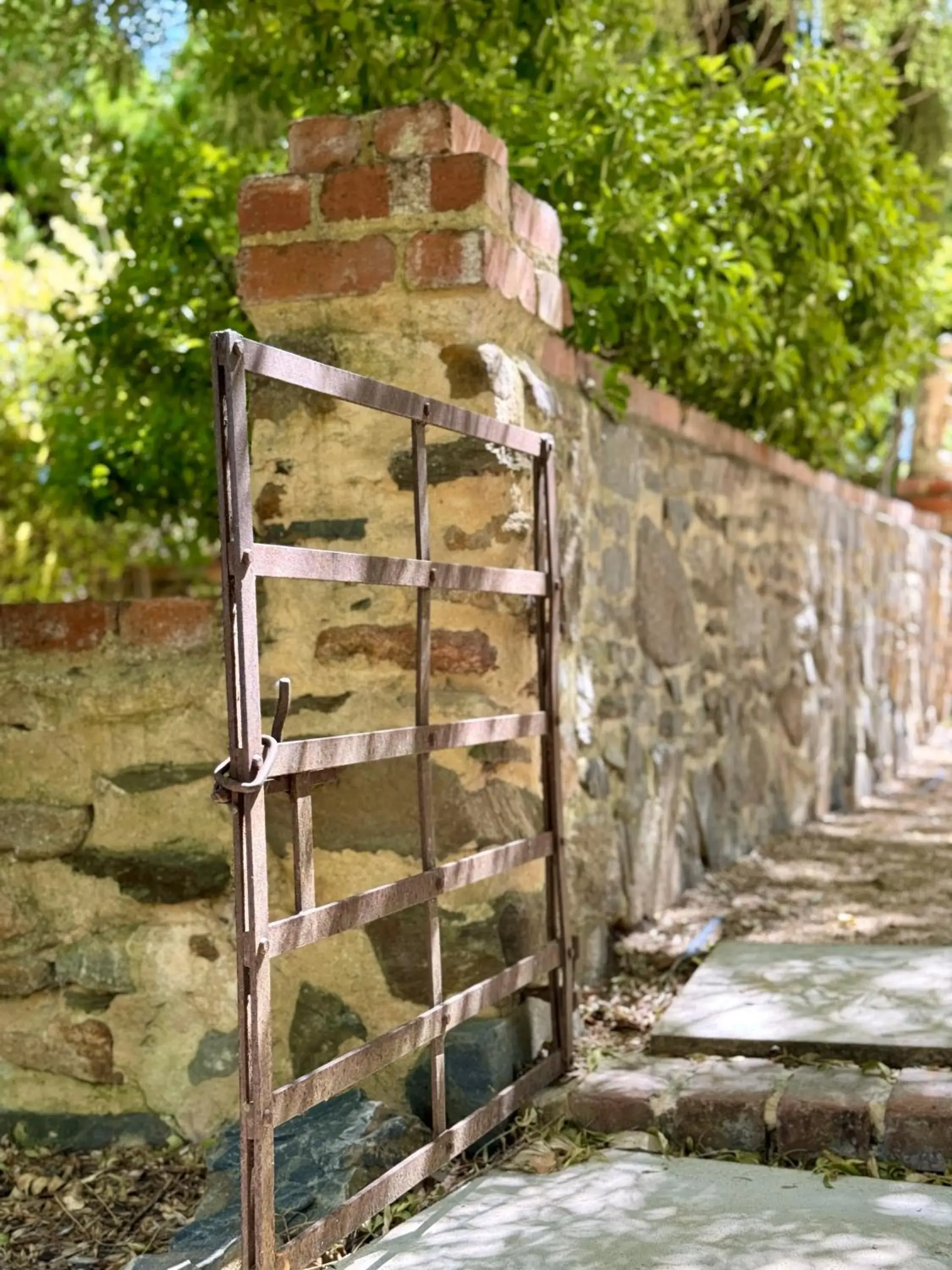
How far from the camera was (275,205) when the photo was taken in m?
2.77

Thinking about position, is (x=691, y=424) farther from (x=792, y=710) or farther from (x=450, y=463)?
(x=450, y=463)

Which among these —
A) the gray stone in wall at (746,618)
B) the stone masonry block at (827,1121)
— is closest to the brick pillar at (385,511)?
the stone masonry block at (827,1121)

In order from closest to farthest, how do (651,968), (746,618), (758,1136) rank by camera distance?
1. (758,1136)
2. (651,968)
3. (746,618)

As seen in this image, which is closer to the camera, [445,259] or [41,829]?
[445,259]

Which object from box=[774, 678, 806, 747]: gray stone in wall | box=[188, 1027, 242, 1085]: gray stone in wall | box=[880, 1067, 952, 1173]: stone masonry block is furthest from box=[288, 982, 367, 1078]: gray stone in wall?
box=[774, 678, 806, 747]: gray stone in wall

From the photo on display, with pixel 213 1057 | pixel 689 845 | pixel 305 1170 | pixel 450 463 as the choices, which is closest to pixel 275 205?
pixel 450 463

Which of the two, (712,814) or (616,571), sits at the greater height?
(616,571)

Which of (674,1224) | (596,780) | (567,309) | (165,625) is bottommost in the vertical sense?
(674,1224)

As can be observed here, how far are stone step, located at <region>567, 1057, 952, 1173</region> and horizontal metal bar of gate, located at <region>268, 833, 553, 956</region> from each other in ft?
1.44

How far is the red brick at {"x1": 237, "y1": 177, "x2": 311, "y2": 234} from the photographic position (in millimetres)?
2760

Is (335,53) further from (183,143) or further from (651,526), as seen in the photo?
(651,526)

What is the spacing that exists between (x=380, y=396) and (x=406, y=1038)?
3.21 ft

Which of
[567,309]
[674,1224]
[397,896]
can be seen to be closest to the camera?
[674,1224]

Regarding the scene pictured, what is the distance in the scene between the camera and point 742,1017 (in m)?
2.89
